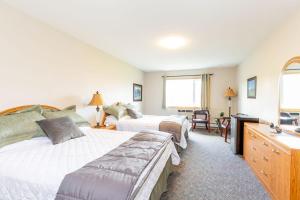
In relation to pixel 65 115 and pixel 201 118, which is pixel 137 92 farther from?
pixel 65 115

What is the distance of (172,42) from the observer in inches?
129

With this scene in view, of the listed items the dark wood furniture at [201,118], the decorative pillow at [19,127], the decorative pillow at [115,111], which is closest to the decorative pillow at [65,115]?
the decorative pillow at [19,127]

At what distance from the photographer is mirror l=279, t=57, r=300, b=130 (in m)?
2.05

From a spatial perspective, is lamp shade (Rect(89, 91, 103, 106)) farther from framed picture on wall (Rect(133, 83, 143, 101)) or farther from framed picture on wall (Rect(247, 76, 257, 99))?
framed picture on wall (Rect(247, 76, 257, 99))

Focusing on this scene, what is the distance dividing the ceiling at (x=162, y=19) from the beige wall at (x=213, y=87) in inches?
95.7

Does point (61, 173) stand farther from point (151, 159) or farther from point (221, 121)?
point (221, 121)

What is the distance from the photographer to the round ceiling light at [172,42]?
304cm

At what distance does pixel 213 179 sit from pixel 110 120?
8.14 feet

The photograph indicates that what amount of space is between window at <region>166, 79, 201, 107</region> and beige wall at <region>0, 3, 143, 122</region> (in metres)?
3.23

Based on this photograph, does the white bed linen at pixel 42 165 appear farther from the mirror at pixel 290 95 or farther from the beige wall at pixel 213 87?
the beige wall at pixel 213 87

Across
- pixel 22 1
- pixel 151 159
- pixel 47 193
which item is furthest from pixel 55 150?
pixel 22 1

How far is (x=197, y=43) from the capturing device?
10.9 ft

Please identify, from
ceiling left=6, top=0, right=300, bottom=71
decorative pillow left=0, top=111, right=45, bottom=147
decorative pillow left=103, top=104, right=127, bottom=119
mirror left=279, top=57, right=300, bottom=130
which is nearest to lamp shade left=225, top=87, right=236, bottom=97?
ceiling left=6, top=0, right=300, bottom=71

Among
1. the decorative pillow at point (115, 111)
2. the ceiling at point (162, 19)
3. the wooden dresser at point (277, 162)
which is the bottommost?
the wooden dresser at point (277, 162)
